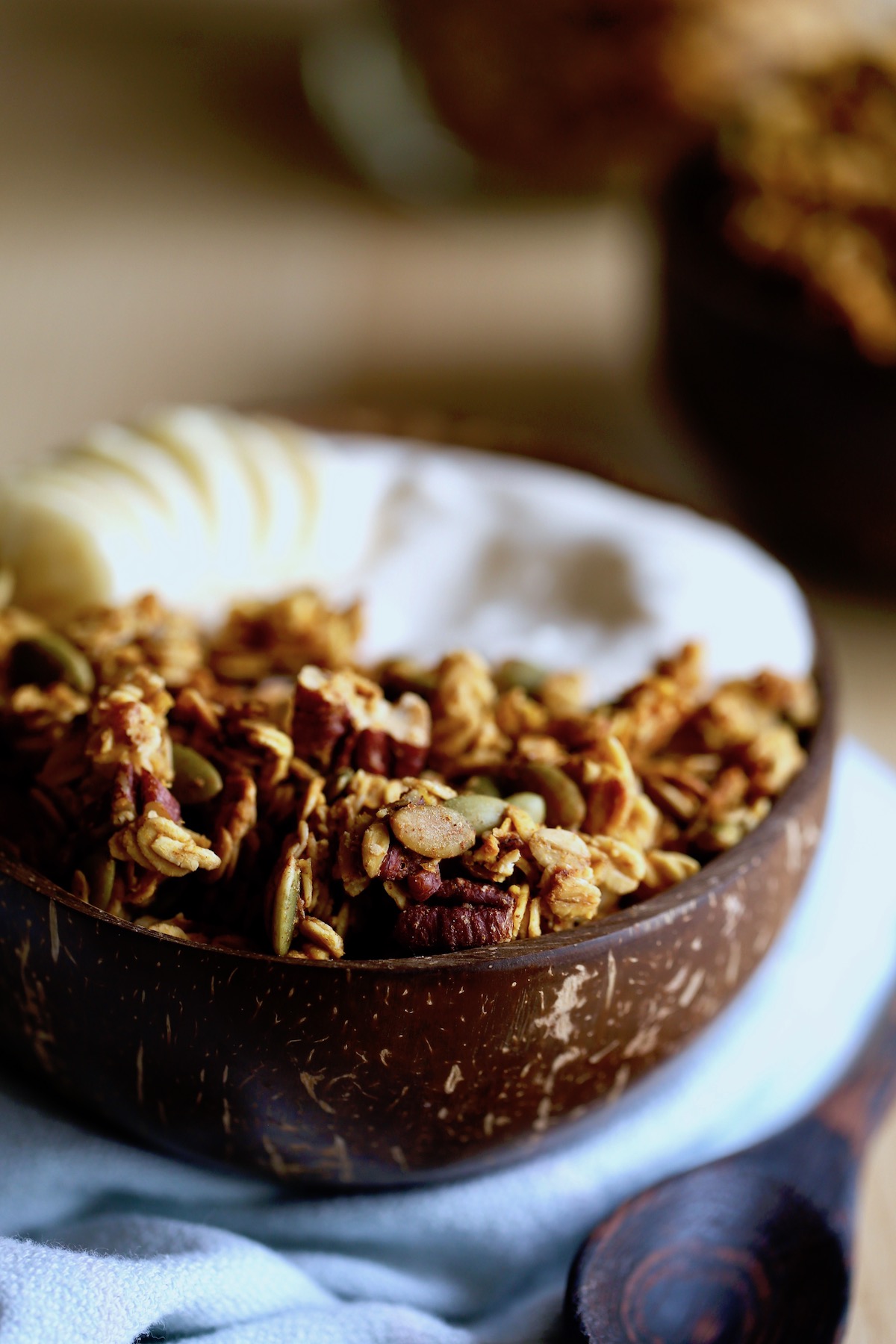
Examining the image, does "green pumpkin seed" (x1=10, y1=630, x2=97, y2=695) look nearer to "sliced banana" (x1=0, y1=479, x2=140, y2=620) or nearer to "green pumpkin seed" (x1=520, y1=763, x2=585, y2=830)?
"sliced banana" (x1=0, y1=479, x2=140, y2=620)

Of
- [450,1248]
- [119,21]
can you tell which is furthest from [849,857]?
[119,21]

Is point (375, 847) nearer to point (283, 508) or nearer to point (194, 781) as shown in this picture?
point (194, 781)

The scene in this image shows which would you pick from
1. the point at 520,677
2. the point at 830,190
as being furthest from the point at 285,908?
the point at 830,190

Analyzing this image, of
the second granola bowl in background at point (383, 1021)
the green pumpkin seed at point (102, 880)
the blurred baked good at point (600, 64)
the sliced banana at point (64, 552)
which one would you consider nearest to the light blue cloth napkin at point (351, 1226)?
the second granola bowl in background at point (383, 1021)

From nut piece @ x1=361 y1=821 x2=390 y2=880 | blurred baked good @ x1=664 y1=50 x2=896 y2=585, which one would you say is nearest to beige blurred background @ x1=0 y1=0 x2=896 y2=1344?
blurred baked good @ x1=664 y1=50 x2=896 y2=585

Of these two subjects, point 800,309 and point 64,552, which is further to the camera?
point 800,309
